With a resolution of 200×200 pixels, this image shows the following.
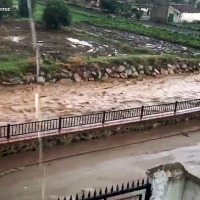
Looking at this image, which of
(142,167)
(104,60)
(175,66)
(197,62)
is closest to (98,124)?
(142,167)

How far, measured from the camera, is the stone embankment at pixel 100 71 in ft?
59.1

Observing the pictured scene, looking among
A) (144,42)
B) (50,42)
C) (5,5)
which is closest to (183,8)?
(144,42)

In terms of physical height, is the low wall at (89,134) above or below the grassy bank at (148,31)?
above

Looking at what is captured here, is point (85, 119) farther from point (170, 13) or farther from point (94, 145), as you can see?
point (170, 13)

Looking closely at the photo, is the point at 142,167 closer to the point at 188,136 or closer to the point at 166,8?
the point at 188,136

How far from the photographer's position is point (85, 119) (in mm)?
12477

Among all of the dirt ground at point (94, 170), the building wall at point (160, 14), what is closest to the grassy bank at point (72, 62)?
the dirt ground at point (94, 170)

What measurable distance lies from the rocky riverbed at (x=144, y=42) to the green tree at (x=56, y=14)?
2.62 m

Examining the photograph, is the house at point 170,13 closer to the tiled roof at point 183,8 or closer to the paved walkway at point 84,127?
the tiled roof at point 183,8

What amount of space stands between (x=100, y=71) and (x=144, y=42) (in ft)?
37.1

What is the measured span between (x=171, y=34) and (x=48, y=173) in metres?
27.2

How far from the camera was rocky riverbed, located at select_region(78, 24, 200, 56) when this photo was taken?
27741 millimetres

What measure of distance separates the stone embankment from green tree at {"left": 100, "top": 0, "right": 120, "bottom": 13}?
24225 millimetres

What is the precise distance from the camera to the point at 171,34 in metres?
34.6
